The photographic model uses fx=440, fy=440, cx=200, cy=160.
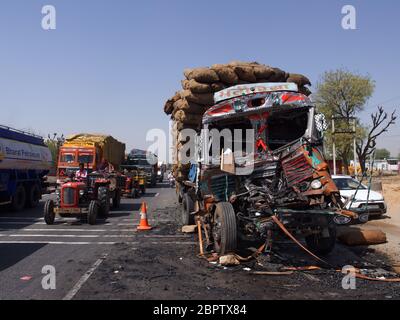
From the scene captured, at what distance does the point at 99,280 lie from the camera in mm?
6520

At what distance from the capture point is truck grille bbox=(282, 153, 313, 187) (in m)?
7.45

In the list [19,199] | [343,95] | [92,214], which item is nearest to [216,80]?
[92,214]

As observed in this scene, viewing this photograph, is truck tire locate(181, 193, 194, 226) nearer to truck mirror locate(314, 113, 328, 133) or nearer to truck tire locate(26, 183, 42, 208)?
truck mirror locate(314, 113, 328, 133)

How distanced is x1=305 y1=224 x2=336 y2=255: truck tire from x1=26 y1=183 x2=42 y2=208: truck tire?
14.0m

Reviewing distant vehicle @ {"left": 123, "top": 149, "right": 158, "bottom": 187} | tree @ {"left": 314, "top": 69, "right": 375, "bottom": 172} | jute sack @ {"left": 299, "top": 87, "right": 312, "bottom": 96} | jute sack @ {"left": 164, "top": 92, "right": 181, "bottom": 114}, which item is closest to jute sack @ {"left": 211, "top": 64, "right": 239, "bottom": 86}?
jute sack @ {"left": 299, "top": 87, "right": 312, "bottom": 96}

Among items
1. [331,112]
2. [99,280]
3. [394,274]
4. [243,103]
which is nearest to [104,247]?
[99,280]

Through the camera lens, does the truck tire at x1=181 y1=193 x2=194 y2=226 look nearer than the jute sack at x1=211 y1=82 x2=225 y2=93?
No

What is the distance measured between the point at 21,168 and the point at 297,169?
13.5 meters

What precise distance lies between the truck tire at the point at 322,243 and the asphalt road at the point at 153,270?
22cm

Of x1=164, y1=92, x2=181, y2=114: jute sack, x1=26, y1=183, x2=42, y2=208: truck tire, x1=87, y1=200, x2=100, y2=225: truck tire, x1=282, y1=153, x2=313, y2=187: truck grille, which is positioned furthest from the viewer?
x1=26, y1=183, x2=42, y2=208: truck tire

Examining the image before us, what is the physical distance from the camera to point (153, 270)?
284 inches

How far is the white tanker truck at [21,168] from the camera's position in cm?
1623
